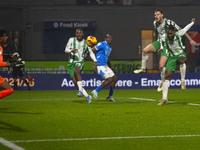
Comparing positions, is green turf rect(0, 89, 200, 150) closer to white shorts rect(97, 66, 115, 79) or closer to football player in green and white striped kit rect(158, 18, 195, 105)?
football player in green and white striped kit rect(158, 18, 195, 105)

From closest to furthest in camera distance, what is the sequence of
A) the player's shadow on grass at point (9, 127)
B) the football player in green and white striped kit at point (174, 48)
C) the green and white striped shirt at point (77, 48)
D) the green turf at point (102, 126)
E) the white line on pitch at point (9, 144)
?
the white line on pitch at point (9, 144), the green turf at point (102, 126), the player's shadow on grass at point (9, 127), the football player in green and white striped kit at point (174, 48), the green and white striped shirt at point (77, 48)

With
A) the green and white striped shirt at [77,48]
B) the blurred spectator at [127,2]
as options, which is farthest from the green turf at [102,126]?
the blurred spectator at [127,2]

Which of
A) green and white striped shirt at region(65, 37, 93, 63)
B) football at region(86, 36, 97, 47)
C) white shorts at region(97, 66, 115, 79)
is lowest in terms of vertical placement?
white shorts at region(97, 66, 115, 79)

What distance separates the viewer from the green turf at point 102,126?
8.88 metres

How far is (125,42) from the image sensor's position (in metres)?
39.2

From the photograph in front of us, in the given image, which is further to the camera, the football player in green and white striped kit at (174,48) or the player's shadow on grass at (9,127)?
the football player in green and white striped kit at (174,48)

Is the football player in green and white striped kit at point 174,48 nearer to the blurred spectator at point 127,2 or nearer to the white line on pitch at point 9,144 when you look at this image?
the white line on pitch at point 9,144

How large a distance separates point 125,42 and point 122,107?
23.4 metres

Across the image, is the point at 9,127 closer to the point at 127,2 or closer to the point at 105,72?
the point at 105,72

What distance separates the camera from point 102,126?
11242mm

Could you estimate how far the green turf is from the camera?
8875mm

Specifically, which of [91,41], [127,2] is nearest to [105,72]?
[91,41]

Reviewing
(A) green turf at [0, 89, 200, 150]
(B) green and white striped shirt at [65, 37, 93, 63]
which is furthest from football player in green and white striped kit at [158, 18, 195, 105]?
(B) green and white striped shirt at [65, 37, 93, 63]

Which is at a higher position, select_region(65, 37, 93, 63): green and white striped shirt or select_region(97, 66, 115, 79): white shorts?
select_region(65, 37, 93, 63): green and white striped shirt
